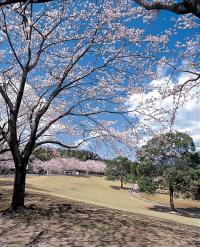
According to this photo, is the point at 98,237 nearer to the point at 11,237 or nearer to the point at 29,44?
the point at 11,237

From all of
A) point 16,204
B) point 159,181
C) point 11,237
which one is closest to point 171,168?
point 159,181

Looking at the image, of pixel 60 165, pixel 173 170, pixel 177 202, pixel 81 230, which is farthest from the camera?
pixel 60 165

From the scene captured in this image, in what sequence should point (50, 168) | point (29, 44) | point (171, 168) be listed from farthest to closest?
1. point (50, 168)
2. point (171, 168)
3. point (29, 44)

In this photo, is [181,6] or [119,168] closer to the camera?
[181,6]

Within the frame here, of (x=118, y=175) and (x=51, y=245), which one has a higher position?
(x=118, y=175)

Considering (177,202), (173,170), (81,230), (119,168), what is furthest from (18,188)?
(119,168)

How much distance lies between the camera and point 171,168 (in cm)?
4566

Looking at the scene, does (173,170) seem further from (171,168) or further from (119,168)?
(119,168)

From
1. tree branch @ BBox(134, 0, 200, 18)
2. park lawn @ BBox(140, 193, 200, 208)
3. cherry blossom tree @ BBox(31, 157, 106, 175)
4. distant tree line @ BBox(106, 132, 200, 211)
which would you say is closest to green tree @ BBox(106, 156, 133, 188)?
cherry blossom tree @ BBox(31, 157, 106, 175)

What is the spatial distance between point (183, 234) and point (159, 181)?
34.8 metres

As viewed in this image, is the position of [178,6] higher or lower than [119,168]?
lower

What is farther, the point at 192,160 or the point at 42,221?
the point at 192,160

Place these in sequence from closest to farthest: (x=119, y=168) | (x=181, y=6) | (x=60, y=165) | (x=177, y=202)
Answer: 1. (x=181, y=6)
2. (x=177, y=202)
3. (x=60, y=165)
4. (x=119, y=168)

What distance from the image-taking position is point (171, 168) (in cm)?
4566
